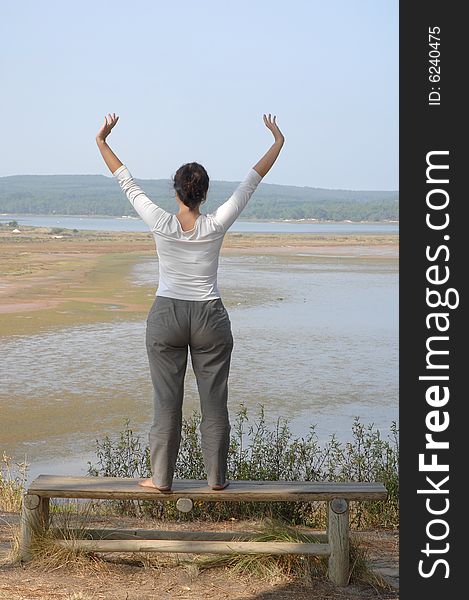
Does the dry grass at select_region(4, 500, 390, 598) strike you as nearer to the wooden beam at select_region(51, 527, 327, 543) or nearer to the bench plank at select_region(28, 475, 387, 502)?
the wooden beam at select_region(51, 527, 327, 543)

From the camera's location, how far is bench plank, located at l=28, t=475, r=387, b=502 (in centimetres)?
582

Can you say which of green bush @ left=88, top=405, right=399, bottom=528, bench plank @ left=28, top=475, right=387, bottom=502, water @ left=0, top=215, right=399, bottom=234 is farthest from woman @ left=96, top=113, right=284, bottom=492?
water @ left=0, top=215, right=399, bottom=234

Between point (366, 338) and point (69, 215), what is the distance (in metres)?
160

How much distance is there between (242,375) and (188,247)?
11.0m

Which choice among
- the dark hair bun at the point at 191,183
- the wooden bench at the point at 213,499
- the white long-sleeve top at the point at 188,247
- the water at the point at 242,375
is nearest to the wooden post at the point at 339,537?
the wooden bench at the point at 213,499

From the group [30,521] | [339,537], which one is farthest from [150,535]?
[339,537]

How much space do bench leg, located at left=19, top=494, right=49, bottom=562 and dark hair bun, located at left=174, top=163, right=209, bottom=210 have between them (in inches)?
73.4

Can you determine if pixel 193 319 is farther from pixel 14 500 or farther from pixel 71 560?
pixel 14 500

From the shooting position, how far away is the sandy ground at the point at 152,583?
5.70 m

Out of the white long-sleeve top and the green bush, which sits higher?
the white long-sleeve top

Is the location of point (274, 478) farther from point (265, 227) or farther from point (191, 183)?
point (265, 227)

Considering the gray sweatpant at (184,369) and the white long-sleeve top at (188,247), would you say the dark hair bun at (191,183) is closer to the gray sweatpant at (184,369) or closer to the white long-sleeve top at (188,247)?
the white long-sleeve top at (188,247)

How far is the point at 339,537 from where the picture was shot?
5820 mm

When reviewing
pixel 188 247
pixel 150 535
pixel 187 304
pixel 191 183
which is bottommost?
pixel 150 535
